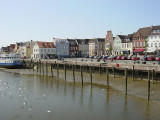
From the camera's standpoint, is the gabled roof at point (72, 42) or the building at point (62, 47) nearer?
the building at point (62, 47)

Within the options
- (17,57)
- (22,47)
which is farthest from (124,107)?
(22,47)

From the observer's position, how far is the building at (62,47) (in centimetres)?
9338

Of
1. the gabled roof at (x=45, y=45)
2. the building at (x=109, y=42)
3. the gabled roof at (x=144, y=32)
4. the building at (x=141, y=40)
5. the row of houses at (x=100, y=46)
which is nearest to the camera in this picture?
the row of houses at (x=100, y=46)

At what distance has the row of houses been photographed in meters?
65.1

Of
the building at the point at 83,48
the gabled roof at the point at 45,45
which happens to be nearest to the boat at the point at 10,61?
the gabled roof at the point at 45,45

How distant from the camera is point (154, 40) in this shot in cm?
6394

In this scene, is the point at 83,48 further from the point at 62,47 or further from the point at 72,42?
the point at 62,47

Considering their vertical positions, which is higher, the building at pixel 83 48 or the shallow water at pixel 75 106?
the building at pixel 83 48

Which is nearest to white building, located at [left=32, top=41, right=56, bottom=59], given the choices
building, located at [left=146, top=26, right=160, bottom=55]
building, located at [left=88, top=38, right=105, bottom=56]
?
building, located at [left=88, top=38, right=105, bottom=56]

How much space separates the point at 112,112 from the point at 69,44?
80798mm

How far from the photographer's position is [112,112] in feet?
56.1

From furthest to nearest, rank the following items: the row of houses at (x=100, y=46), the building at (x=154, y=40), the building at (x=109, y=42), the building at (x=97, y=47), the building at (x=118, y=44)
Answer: the building at (x=97, y=47)
the building at (x=109, y=42)
the building at (x=118, y=44)
the row of houses at (x=100, y=46)
the building at (x=154, y=40)

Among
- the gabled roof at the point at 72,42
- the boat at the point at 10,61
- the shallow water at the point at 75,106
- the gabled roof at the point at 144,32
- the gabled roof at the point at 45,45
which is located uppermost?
the gabled roof at the point at 144,32

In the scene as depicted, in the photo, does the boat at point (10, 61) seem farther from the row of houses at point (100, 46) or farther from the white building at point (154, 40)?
the white building at point (154, 40)
